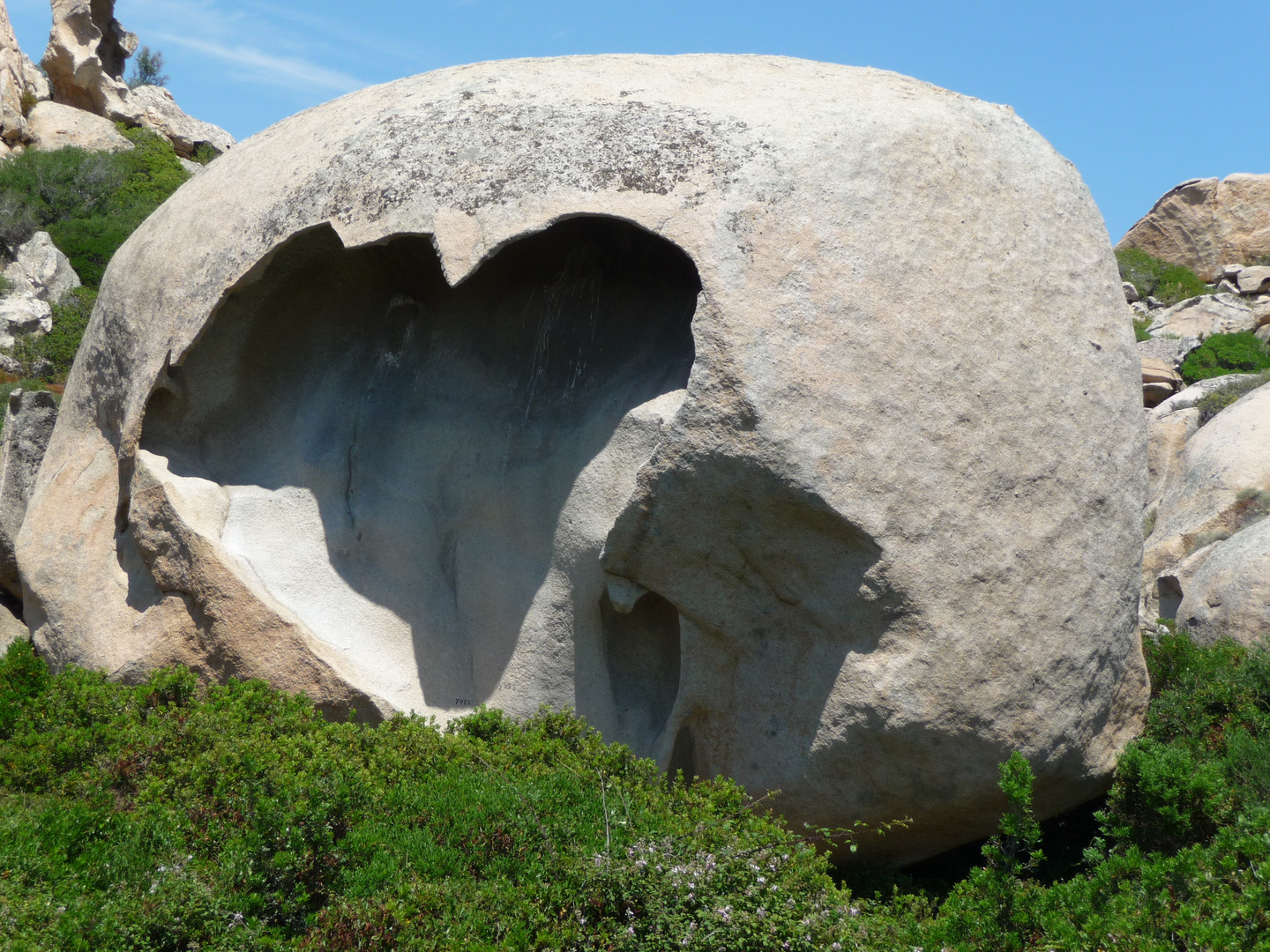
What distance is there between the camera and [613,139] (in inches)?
222

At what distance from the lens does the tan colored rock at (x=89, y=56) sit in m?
27.3

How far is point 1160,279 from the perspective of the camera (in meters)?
28.6

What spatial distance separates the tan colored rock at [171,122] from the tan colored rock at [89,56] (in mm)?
607

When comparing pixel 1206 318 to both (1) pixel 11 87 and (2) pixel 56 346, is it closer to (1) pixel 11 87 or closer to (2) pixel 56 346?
(2) pixel 56 346

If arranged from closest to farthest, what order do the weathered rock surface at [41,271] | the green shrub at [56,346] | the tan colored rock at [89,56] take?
1. the green shrub at [56,346]
2. the weathered rock surface at [41,271]
3. the tan colored rock at [89,56]

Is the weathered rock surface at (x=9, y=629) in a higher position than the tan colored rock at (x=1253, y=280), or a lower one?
lower

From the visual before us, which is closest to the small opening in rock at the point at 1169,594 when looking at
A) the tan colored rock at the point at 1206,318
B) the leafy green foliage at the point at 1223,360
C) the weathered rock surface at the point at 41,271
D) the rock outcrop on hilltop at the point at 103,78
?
the leafy green foliage at the point at 1223,360

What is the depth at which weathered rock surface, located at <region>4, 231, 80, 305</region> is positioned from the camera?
18.8 meters

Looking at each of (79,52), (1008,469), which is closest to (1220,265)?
(1008,469)

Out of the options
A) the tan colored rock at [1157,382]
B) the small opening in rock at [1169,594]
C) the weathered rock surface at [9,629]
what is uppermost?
the tan colored rock at [1157,382]

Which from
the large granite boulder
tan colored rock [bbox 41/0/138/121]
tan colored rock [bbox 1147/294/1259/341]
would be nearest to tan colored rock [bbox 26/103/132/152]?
tan colored rock [bbox 41/0/138/121]

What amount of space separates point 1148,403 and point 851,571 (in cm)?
1562

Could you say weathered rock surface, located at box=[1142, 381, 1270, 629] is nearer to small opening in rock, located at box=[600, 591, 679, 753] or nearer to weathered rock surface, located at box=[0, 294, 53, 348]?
small opening in rock, located at box=[600, 591, 679, 753]

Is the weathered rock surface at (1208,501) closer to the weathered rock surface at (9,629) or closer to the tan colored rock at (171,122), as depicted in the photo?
the weathered rock surface at (9,629)
